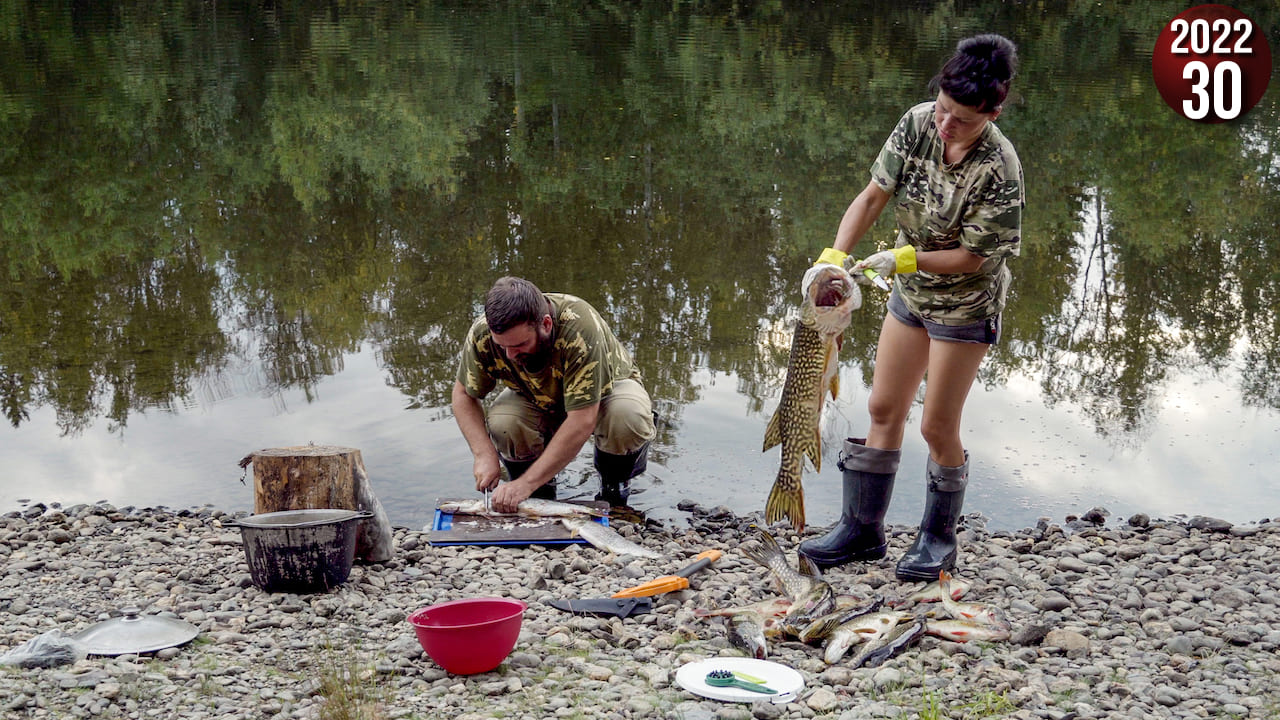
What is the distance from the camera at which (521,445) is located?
6477 millimetres

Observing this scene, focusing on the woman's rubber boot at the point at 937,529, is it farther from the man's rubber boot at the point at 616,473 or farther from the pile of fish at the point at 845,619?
the man's rubber boot at the point at 616,473

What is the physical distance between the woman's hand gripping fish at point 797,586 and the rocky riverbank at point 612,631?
139 mm

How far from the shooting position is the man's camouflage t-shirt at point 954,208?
4.30 metres

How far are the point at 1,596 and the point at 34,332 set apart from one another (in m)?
5.21

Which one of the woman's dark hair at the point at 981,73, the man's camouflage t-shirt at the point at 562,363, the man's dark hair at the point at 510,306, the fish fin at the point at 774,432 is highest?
the woman's dark hair at the point at 981,73

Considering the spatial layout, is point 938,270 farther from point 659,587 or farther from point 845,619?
point 659,587

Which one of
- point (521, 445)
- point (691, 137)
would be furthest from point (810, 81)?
point (521, 445)

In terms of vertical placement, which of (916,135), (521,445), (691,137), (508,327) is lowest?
(521,445)

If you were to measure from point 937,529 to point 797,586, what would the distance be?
2.49ft

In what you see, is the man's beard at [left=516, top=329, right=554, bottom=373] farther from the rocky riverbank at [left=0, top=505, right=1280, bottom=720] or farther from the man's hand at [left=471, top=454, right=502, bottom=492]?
the rocky riverbank at [left=0, top=505, right=1280, bottom=720]

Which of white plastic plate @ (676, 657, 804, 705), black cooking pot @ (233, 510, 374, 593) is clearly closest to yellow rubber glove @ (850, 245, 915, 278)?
white plastic plate @ (676, 657, 804, 705)

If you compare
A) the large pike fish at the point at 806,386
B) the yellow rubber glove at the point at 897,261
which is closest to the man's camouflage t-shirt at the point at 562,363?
the large pike fish at the point at 806,386

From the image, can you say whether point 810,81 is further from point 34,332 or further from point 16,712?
point 16,712

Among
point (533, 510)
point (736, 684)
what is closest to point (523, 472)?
point (533, 510)
